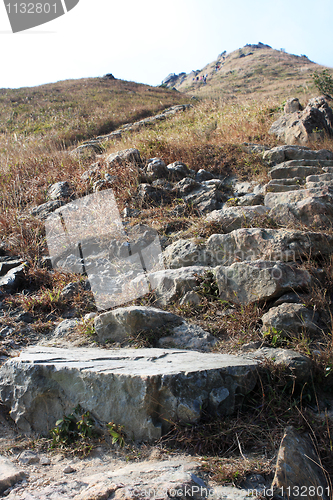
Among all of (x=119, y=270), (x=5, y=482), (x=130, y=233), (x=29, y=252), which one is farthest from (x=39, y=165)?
(x=5, y=482)

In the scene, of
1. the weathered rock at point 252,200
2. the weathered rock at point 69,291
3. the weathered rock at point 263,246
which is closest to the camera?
the weathered rock at point 263,246

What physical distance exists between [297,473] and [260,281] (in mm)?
1692

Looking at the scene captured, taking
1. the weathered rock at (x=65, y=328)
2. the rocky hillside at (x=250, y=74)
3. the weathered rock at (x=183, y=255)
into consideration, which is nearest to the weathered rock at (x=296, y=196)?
the weathered rock at (x=183, y=255)

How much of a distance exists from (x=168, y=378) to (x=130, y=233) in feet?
10.2

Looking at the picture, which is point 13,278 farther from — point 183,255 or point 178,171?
point 178,171

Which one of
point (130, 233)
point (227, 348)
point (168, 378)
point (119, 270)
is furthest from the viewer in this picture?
point (130, 233)

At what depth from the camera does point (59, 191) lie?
6.42 m

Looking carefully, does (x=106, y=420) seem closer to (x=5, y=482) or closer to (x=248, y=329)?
(x=5, y=482)

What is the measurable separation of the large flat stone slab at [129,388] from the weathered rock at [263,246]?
4.77 ft

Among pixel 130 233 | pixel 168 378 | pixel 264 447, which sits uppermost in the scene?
pixel 130 233

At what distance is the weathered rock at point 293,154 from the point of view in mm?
6066

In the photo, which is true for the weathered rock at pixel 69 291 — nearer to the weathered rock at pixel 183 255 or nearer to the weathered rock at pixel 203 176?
the weathered rock at pixel 183 255

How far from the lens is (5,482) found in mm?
1838

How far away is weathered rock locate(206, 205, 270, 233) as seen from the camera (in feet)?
14.4
